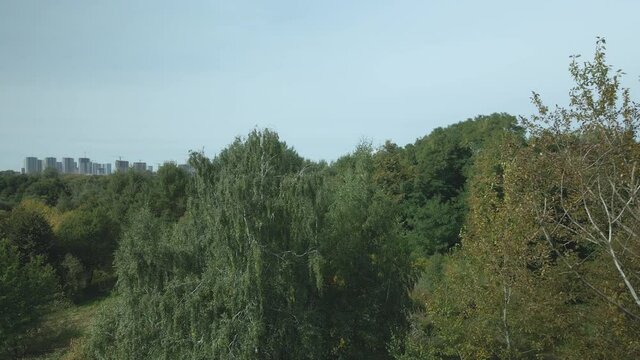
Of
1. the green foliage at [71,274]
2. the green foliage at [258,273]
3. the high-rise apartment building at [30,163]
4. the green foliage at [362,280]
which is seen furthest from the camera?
the high-rise apartment building at [30,163]

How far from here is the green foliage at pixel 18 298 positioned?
23703mm

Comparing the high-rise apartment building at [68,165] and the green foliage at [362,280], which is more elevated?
the high-rise apartment building at [68,165]

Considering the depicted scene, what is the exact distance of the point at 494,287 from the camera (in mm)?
13453

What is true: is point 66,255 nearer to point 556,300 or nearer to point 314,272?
point 314,272

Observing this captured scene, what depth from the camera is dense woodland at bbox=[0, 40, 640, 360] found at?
966 centimetres

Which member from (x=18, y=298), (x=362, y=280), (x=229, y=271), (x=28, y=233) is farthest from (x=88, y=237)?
(x=362, y=280)

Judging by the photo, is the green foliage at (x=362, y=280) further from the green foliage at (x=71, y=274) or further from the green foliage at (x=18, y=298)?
A: the green foliage at (x=71, y=274)

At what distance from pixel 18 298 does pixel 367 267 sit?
53.8 feet

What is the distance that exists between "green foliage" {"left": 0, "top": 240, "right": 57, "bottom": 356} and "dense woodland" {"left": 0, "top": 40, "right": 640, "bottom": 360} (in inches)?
3.5

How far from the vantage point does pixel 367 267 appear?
62.7 feet

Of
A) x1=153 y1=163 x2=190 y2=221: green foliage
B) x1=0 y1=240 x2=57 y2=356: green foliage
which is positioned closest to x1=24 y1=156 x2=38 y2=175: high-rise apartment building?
x1=153 y1=163 x2=190 y2=221: green foliage

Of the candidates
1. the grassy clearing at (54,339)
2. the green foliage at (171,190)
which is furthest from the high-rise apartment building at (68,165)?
the grassy clearing at (54,339)

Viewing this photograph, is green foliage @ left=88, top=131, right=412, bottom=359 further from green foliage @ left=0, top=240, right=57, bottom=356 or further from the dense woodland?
green foliage @ left=0, top=240, right=57, bottom=356

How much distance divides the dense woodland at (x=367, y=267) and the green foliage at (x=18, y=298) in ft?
0.29
